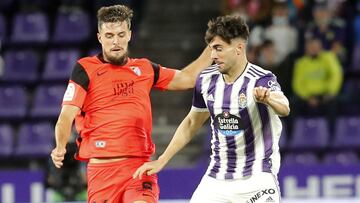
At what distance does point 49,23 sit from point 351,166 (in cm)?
553

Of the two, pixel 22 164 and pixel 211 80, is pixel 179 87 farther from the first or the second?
pixel 22 164

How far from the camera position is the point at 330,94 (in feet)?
43.9

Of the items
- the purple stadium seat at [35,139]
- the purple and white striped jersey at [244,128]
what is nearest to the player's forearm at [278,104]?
the purple and white striped jersey at [244,128]

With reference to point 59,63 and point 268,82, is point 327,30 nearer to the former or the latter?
point 59,63

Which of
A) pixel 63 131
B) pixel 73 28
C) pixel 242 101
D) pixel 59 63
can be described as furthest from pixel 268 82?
pixel 73 28

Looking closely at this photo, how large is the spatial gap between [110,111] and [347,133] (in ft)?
22.7

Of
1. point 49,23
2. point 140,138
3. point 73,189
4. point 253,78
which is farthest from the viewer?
point 49,23

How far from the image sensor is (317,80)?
1348cm

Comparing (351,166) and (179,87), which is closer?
(179,87)

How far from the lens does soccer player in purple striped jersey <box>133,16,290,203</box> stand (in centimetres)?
659

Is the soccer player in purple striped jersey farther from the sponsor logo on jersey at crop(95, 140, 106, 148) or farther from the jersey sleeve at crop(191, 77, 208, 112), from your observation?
the sponsor logo on jersey at crop(95, 140, 106, 148)

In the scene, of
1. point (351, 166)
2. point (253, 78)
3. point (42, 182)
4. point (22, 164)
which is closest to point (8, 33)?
point (22, 164)

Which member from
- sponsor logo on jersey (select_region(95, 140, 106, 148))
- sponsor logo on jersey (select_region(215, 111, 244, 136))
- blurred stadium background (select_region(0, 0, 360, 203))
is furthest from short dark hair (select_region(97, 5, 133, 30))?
blurred stadium background (select_region(0, 0, 360, 203))

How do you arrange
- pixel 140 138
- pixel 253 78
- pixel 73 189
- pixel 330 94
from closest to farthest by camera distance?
pixel 253 78
pixel 140 138
pixel 73 189
pixel 330 94
